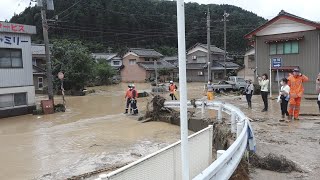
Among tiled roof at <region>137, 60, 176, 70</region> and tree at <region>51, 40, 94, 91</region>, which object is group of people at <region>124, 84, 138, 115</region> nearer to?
tree at <region>51, 40, 94, 91</region>

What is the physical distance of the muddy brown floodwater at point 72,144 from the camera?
368 inches

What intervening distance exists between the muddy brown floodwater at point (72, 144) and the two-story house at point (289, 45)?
1532cm

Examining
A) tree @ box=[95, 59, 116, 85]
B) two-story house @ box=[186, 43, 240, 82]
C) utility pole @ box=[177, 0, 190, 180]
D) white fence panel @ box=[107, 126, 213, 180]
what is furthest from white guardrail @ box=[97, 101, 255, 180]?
two-story house @ box=[186, 43, 240, 82]

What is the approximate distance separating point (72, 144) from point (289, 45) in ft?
67.8

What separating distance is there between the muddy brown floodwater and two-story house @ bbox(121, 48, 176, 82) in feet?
138

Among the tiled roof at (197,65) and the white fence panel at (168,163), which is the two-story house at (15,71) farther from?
the tiled roof at (197,65)

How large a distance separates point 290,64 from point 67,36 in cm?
6417

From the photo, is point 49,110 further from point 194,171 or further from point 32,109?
point 194,171

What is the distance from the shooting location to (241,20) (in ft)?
246

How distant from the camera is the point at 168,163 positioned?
174 inches

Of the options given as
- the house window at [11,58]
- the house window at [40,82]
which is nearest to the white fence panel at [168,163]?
the house window at [11,58]

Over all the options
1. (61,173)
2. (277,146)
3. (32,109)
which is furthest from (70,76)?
(277,146)

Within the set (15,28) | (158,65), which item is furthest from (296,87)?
(158,65)

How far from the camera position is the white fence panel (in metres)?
3.58
